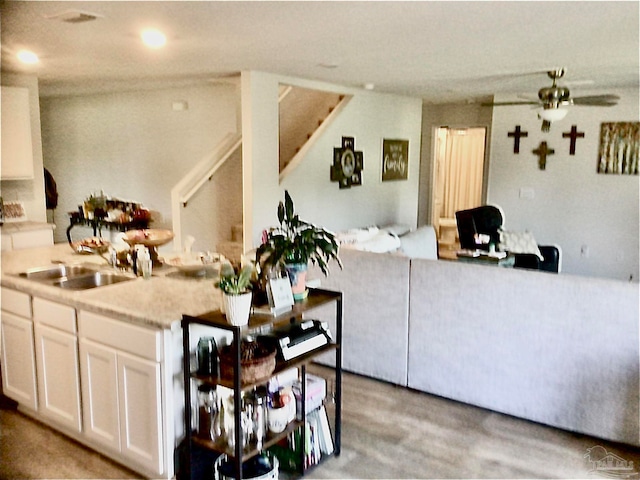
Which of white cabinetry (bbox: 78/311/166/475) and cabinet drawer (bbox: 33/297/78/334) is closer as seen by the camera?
white cabinetry (bbox: 78/311/166/475)

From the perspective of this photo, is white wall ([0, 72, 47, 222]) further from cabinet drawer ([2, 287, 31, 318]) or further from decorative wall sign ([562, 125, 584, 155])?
decorative wall sign ([562, 125, 584, 155])

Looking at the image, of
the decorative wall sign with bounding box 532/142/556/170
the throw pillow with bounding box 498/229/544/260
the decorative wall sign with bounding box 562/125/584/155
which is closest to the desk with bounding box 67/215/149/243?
the throw pillow with bounding box 498/229/544/260

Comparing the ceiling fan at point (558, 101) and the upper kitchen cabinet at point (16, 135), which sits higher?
the ceiling fan at point (558, 101)

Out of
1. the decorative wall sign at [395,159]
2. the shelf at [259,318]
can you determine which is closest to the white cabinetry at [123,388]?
the shelf at [259,318]

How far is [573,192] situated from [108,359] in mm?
6410

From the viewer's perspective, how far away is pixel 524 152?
295 inches

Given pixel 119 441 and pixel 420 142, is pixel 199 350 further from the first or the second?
pixel 420 142

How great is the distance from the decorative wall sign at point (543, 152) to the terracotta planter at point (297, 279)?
5.82 meters

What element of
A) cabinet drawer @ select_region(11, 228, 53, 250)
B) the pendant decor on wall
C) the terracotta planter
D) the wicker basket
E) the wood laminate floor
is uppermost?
the pendant decor on wall

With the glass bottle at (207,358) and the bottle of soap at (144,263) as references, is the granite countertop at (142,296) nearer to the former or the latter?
the bottle of soap at (144,263)

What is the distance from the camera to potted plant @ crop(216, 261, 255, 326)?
2.19 m

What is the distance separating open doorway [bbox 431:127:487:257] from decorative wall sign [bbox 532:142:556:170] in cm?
201

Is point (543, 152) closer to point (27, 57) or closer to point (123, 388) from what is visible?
point (27, 57)

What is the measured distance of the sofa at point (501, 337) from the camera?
Result: 293 cm
